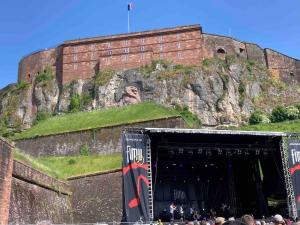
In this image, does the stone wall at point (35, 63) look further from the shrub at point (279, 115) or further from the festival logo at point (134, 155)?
the festival logo at point (134, 155)

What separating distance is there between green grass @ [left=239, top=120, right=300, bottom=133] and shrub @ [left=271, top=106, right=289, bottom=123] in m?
1.75

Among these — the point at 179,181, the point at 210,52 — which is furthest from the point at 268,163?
the point at 210,52

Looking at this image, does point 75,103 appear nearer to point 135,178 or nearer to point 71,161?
point 71,161

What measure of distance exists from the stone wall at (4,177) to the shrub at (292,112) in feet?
119

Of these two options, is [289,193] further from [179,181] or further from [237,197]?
[179,181]

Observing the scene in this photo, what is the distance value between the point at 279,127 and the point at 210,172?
20.9 meters

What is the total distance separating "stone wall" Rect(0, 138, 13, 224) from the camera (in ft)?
42.6

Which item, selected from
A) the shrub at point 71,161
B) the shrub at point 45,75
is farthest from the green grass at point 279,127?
the shrub at point 45,75

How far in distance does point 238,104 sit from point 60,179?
28034mm

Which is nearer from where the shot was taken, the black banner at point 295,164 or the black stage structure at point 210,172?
the black stage structure at point 210,172

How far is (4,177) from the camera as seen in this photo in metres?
13.3

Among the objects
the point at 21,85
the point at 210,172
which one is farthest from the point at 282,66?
the point at 210,172

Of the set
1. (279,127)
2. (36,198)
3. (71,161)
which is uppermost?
(279,127)

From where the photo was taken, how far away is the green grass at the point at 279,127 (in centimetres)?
3978
